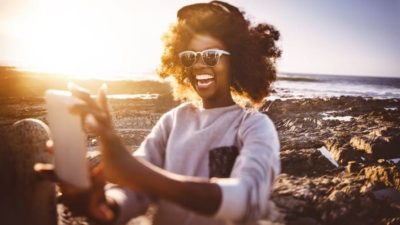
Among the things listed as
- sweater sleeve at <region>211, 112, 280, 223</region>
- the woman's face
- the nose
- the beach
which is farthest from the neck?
the beach

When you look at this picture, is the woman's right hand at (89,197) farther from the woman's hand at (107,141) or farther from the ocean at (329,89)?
the ocean at (329,89)

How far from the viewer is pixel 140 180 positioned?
124 centimetres

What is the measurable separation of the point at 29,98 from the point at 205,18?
14.2 m

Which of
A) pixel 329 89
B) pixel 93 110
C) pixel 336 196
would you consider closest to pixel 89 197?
pixel 93 110

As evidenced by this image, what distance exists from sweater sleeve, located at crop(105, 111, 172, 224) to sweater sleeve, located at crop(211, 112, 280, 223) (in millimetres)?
562

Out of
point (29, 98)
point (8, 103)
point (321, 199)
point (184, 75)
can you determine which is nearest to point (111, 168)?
point (184, 75)

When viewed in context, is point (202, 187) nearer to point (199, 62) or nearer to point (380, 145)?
point (199, 62)

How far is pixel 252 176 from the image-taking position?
4.76 ft

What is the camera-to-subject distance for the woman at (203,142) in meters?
1.25

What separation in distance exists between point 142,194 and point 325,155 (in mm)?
6672

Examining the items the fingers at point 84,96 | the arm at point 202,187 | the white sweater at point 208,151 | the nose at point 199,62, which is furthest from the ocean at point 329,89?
the fingers at point 84,96

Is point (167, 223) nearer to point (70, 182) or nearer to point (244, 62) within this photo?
point (70, 182)

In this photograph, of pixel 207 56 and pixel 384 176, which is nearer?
pixel 207 56

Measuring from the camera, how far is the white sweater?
1437 mm
